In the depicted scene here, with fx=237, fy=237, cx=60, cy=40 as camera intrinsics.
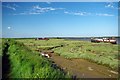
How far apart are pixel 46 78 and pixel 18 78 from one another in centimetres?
189

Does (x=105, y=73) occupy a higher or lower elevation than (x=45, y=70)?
lower

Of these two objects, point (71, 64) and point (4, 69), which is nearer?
point (4, 69)

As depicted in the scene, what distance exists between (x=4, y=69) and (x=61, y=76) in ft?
17.0

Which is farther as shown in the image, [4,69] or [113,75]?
[113,75]

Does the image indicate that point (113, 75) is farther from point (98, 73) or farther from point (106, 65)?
point (106, 65)

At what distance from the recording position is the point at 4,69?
42.7 ft

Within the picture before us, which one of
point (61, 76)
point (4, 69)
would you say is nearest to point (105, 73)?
point (4, 69)

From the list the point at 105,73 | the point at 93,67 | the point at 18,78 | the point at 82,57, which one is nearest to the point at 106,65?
the point at 93,67

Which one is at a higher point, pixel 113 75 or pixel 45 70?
pixel 45 70

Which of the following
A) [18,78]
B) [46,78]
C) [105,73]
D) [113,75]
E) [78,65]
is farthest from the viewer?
[78,65]

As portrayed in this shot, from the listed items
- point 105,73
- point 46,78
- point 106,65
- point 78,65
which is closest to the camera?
point 46,78

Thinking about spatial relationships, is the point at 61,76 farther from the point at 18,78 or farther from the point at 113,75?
the point at 113,75

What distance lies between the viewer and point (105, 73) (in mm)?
16250

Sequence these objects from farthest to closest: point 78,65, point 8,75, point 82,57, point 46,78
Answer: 1. point 82,57
2. point 78,65
3. point 8,75
4. point 46,78
